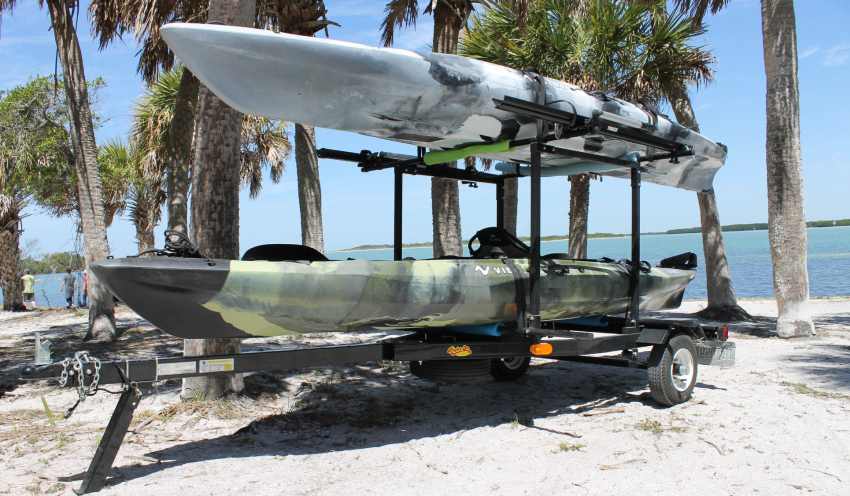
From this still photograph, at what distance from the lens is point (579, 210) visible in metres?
14.4

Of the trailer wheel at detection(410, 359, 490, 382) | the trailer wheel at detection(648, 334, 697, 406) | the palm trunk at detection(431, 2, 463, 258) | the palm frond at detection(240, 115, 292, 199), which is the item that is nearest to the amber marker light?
the trailer wheel at detection(410, 359, 490, 382)

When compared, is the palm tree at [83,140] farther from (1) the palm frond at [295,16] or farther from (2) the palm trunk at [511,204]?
(2) the palm trunk at [511,204]

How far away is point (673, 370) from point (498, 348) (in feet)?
6.88

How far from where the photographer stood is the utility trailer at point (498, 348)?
11.7 feet

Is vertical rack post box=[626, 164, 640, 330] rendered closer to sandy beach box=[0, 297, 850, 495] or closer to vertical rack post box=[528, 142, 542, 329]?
sandy beach box=[0, 297, 850, 495]

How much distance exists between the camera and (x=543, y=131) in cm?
489

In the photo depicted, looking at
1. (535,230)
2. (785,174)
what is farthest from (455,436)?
(785,174)

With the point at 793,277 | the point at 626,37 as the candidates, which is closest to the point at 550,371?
the point at 793,277

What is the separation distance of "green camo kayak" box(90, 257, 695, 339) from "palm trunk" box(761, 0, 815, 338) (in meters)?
6.00

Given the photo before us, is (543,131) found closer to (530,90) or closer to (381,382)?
(530,90)

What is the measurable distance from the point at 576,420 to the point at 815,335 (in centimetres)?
630

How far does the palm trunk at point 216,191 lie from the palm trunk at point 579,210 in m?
10.0

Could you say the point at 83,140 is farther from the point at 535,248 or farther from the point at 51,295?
the point at 51,295

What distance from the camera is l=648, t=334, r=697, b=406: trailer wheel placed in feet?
18.0
